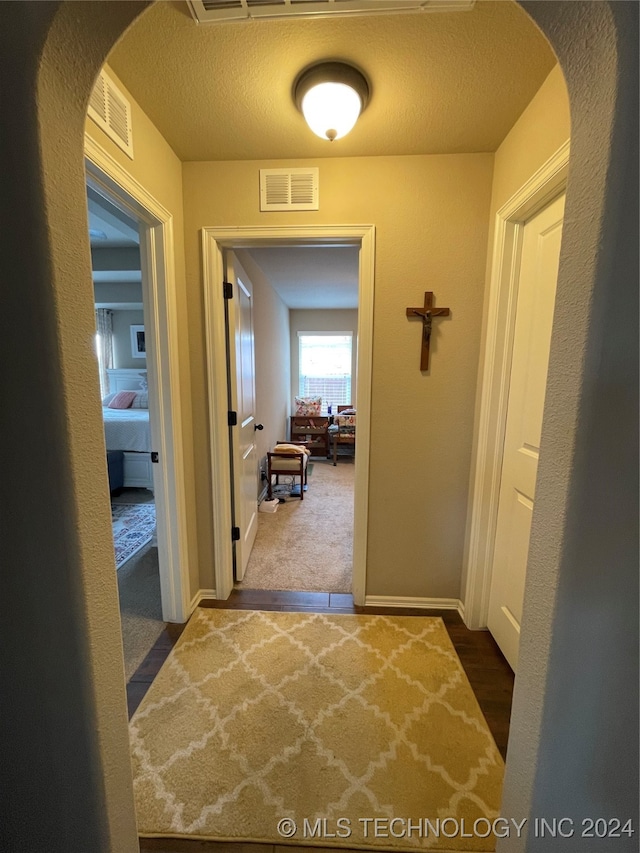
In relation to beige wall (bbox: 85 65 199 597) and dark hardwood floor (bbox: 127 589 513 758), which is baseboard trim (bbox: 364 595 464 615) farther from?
beige wall (bbox: 85 65 199 597)

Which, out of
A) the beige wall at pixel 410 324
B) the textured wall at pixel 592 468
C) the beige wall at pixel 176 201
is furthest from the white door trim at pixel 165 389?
the textured wall at pixel 592 468

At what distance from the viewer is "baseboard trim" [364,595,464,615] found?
200 centimetres

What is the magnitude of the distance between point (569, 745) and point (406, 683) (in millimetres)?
989

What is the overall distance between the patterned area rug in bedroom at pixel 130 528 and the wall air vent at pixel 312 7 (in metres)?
2.54

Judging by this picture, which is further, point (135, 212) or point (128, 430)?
point (128, 430)

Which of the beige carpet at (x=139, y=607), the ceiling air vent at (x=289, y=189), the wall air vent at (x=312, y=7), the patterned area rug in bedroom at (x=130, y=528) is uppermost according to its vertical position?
the wall air vent at (x=312, y=7)

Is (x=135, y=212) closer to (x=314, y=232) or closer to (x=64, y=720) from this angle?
(x=314, y=232)

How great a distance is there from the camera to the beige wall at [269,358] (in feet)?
11.6

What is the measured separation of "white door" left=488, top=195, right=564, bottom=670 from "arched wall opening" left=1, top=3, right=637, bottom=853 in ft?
2.48

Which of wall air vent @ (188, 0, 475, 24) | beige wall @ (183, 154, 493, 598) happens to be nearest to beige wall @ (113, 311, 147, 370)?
beige wall @ (183, 154, 493, 598)

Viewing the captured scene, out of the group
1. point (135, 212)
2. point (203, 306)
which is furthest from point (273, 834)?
point (135, 212)

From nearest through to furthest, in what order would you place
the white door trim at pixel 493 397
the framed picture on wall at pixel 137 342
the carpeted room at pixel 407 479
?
the white door trim at pixel 493 397, the carpeted room at pixel 407 479, the framed picture on wall at pixel 137 342

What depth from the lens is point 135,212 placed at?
148cm

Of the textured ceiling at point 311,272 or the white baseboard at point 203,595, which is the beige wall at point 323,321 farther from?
the white baseboard at point 203,595
